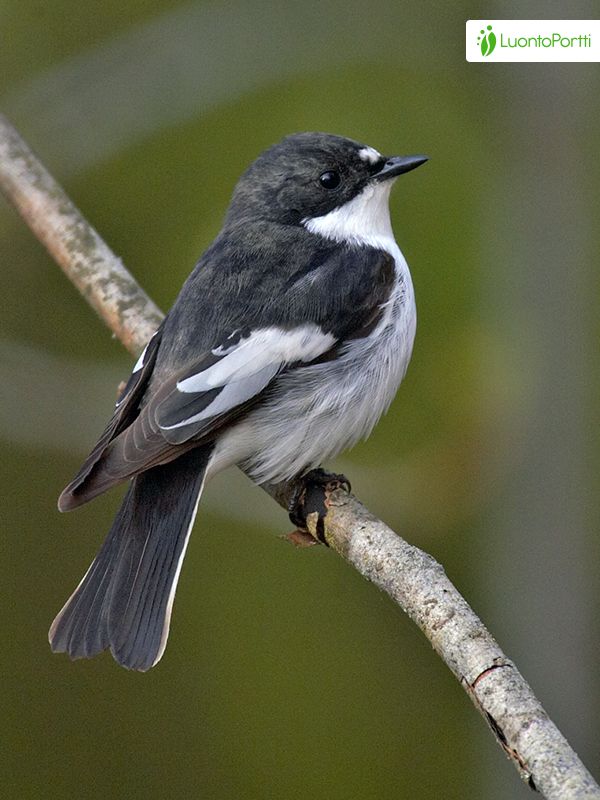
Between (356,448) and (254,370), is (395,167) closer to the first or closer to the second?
(254,370)

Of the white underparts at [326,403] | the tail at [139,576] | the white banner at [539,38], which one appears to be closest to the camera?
the tail at [139,576]

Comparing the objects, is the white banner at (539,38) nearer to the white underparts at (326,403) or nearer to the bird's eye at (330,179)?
the bird's eye at (330,179)

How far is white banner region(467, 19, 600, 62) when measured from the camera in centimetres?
410

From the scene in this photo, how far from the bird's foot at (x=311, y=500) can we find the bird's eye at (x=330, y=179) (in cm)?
88

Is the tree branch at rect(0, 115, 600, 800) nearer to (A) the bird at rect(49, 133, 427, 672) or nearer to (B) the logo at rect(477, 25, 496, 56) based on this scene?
(A) the bird at rect(49, 133, 427, 672)

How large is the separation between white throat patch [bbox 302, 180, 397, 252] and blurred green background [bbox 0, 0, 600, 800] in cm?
68

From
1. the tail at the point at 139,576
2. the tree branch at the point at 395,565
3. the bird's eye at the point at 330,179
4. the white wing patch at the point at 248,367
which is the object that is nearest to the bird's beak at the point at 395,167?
the bird's eye at the point at 330,179

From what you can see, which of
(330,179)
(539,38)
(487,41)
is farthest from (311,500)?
(487,41)

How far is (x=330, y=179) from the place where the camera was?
361 centimetres

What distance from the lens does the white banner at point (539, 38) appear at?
4.10 m

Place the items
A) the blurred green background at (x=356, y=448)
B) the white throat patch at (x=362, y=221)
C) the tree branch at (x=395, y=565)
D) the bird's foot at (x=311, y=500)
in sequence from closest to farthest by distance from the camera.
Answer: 1. the tree branch at (x=395, y=565)
2. the bird's foot at (x=311, y=500)
3. the white throat patch at (x=362, y=221)
4. the blurred green background at (x=356, y=448)

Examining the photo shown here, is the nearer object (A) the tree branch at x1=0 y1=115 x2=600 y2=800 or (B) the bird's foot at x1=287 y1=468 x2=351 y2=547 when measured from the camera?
(A) the tree branch at x1=0 y1=115 x2=600 y2=800

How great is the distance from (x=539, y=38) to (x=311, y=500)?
80.8 inches

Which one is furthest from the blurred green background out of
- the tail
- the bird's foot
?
the tail
